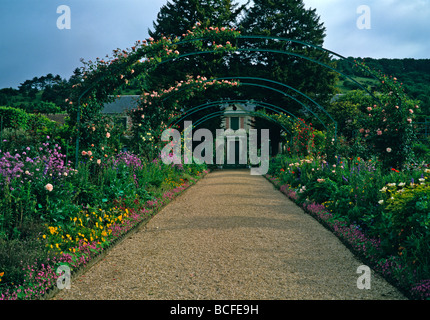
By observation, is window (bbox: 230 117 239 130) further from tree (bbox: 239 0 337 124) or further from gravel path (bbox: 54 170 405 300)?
gravel path (bbox: 54 170 405 300)

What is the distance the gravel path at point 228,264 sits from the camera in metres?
3.31

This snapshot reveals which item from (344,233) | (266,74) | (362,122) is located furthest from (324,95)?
(344,233)

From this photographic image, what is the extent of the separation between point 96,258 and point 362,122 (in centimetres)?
Result: 638

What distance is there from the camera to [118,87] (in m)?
8.05

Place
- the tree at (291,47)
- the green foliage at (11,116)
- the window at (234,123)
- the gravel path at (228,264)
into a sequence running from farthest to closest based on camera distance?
the window at (234,123), the tree at (291,47), the green foliage at (11,116), the gravel path at (228,264)

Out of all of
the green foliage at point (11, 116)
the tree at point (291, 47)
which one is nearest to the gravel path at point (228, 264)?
Result: the green foliage at point (11, 116)

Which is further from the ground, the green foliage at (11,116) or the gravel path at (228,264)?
the green foliage at (11,116)

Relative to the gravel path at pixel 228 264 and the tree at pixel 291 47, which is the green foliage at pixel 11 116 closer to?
the tree at pixel 291 47

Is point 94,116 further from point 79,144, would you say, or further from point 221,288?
point 221,288

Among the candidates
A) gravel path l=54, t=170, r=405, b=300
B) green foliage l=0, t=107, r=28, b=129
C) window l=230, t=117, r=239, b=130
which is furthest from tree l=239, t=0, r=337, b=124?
gravel path l=54, t=170, r=405, b=300

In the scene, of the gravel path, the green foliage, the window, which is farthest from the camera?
the window

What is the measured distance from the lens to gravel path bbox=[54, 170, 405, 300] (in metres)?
3.31

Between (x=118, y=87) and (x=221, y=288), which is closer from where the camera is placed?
(x=221, y=288)

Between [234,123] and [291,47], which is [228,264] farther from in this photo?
[234,123]
